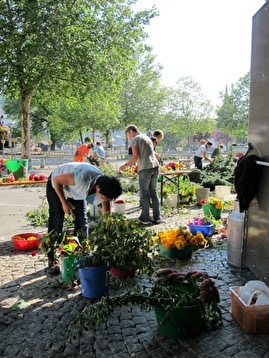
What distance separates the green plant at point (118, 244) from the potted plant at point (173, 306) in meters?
0.76

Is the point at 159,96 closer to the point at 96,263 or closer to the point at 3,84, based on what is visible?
the point at 3,84

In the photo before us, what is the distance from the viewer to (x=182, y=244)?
4.88 metres

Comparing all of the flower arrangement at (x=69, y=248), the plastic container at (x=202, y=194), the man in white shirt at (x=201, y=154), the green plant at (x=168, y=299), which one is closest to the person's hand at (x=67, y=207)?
the flower arrangement at (x=69, y=248)

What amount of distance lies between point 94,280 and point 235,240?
2079mm

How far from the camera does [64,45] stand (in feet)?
50.6

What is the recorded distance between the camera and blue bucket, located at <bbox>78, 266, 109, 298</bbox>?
364cm

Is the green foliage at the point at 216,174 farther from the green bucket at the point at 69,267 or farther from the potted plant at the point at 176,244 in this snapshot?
the green bucket at the point at 69,267

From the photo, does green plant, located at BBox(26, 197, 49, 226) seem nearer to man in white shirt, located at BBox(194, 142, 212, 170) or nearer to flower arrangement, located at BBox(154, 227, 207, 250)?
flower arrangement, located at BBox(154, 227, 207, 250)

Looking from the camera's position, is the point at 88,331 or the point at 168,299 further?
the point at 88,331

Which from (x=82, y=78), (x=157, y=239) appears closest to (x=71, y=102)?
(x=82, y=78)

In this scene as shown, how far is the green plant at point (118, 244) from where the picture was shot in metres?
3.71

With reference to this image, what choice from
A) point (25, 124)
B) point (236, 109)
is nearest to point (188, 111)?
point (236, 109)

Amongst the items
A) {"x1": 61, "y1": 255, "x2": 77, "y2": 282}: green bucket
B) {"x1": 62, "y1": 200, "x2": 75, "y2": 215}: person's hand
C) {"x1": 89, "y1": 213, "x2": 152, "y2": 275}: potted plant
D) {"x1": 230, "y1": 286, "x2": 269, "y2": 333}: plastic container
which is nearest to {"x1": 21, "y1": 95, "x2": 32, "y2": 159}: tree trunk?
{"x1": 62, "y1": 200, "x2": 75, "y2": 215}: person's hand

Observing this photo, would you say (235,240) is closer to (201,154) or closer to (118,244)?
(118,244)
